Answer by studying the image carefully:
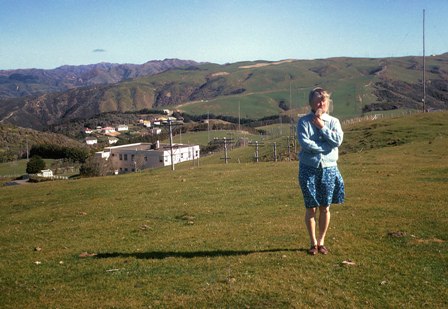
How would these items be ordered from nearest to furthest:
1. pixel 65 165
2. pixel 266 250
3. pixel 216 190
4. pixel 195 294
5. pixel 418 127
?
pixel 195 294, pixel 266 250, pixel 216 190, pixel 418 127, pixel 65 165

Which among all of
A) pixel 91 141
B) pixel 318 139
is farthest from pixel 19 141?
pixel 318 139

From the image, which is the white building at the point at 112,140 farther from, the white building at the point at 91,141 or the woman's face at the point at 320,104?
the woman's face at the point at 320,104

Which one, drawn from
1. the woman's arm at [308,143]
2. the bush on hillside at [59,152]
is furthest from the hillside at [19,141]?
the woman's arm at [308,143]

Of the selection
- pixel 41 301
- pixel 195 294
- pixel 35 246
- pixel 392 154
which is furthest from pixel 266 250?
pixel 392 154

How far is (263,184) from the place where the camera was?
24.4m

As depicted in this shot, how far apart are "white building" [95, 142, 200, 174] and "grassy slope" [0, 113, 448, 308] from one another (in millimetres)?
85546

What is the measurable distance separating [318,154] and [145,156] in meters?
105

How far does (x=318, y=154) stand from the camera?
33.7 ft

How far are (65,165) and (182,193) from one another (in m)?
104

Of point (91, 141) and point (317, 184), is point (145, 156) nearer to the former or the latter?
point (91, 141)

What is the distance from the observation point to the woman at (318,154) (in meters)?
10.2

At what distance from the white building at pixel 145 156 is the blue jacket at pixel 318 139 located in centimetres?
9723

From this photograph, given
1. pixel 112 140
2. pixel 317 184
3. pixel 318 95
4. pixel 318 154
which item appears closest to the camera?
A: pixel 318 95

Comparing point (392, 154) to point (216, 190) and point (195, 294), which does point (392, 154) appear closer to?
point (216, 190)
